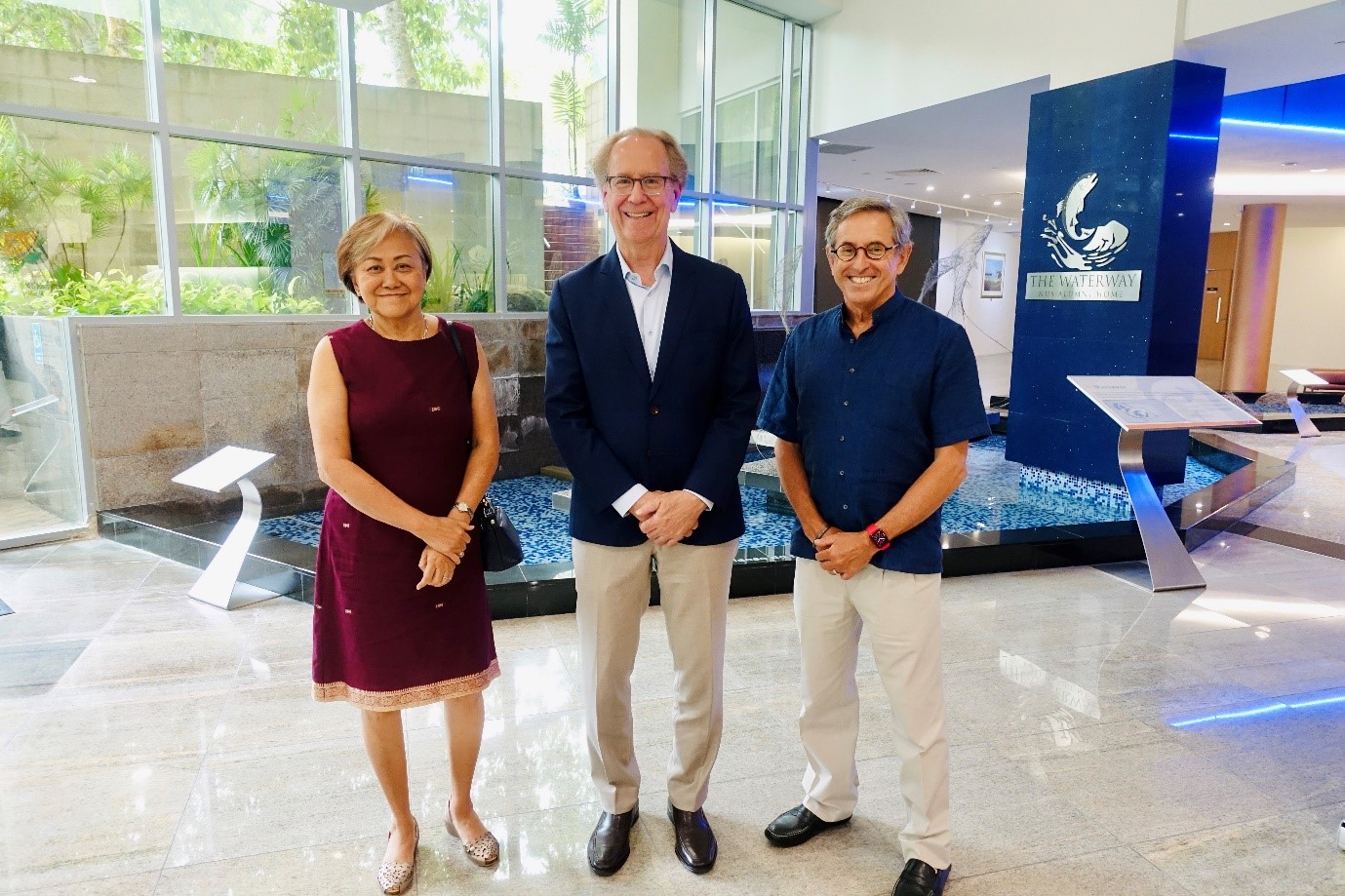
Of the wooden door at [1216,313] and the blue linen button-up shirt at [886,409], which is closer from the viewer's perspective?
the blue linen button-up shirt at [886,409]

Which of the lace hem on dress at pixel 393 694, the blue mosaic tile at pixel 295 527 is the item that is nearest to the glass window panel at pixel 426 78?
the blue mosaic tile at pixel 295 527

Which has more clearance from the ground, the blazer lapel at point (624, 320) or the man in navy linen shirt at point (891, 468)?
the blazer lapel at point (624, 320)

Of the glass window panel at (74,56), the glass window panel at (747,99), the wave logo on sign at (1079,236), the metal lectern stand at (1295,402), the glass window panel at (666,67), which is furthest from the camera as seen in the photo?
the metal lectern stand at (1295,402)

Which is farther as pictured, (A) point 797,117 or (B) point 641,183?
(A) point 797,117

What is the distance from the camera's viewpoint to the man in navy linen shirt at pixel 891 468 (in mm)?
1932

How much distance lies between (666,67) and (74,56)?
18.8ft

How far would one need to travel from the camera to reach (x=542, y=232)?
27.2 feet

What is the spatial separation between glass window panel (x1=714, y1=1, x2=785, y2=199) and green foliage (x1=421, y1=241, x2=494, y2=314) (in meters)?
3.32

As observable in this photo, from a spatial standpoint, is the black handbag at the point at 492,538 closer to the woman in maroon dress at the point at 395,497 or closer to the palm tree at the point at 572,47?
the woman in maroon dress at the point at 395,497

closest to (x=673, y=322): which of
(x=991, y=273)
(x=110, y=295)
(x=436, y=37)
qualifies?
(x=110, y=295)

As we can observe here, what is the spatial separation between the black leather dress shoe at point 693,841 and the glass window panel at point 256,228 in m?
5.33

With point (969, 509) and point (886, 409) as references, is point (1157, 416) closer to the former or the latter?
point (969, 509)

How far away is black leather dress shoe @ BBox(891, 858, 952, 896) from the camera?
1.98 m

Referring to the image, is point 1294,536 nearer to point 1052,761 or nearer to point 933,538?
point 1052,761
